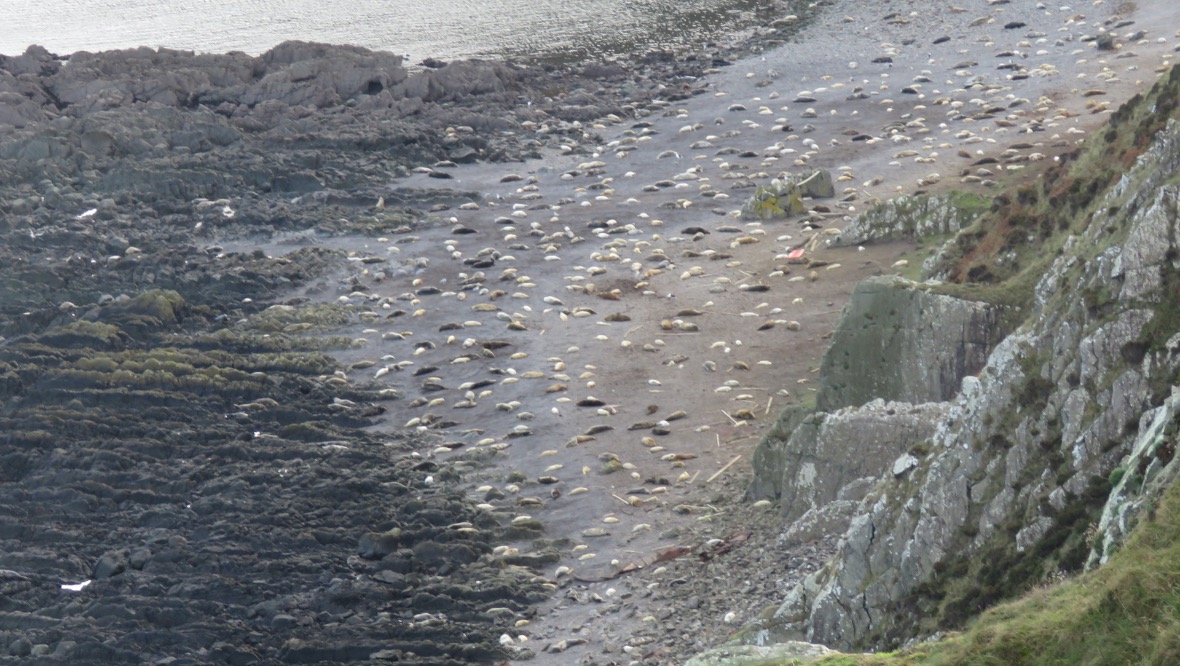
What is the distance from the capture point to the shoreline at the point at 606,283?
53.1ft

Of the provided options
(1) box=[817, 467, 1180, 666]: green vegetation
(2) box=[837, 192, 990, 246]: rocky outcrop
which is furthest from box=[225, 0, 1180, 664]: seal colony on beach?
(1) box=[817, 467, 1180, 666]: green vegetation

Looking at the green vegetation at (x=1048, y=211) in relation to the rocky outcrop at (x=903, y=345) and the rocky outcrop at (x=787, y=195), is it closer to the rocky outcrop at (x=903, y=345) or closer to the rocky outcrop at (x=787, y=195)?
the rocky outcrop at (x=903, y=345)

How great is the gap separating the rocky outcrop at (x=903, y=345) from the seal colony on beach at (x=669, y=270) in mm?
2019

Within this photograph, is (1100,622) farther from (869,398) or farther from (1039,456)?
(869,398)

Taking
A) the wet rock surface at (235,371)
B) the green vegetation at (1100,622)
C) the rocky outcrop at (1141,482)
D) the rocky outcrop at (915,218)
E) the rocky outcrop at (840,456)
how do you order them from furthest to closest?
the rocky outcrop at (915,218) < the wet rock surface at (235,371) < the rocky outcrop at (840,456) < the rocky outcrop at (1141,482) < the green vegetation at (1100,622)

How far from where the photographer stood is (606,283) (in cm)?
2498

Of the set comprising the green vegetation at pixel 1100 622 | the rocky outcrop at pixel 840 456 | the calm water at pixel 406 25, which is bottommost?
the rocky outcrop at pixel 840 456

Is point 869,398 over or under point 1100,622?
under

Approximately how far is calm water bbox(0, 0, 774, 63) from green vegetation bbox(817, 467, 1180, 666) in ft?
127

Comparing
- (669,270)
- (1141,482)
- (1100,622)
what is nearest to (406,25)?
(669,270)

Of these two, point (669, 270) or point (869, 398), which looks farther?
point (669, 270)

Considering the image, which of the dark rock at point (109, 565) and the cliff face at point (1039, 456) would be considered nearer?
the cliff face at point (1039, 456)

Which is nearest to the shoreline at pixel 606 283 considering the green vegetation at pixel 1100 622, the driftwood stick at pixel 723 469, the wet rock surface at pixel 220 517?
the driftwood stick at pixel 723 469

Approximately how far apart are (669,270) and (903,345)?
9.93 metres
